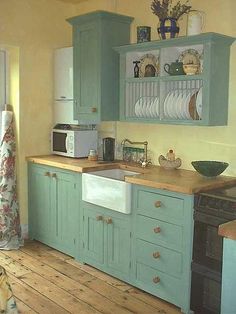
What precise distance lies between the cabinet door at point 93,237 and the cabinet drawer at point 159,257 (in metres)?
0.43

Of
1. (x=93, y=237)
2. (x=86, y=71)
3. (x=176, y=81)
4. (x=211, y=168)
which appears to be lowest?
(x=93, y=237)

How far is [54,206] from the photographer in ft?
13.1

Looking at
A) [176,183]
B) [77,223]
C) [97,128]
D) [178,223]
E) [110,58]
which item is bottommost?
[77,223]

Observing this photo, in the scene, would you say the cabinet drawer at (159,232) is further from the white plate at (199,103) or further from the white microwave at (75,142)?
the white microwave at (75,142)

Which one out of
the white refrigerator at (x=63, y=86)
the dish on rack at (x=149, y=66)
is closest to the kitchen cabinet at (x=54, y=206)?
the white refrigerator at (x=63, y=86)

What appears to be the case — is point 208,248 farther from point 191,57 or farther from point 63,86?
point 63,86

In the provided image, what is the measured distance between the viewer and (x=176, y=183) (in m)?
2.89

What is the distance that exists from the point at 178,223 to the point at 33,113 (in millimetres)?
2164

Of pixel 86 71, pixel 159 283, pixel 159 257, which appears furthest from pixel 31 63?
pixel 159 283

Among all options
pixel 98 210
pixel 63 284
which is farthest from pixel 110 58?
pixel 63 284

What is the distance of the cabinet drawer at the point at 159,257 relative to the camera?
9.48ft

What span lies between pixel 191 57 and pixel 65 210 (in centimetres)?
178

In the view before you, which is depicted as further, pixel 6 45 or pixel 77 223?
pixel 6 45

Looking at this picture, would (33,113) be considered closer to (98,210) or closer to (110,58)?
(110,58)
